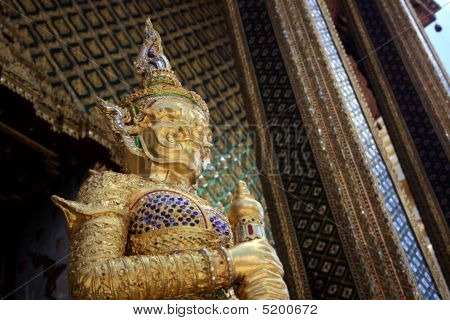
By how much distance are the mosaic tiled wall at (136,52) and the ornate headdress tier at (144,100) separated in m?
1.69

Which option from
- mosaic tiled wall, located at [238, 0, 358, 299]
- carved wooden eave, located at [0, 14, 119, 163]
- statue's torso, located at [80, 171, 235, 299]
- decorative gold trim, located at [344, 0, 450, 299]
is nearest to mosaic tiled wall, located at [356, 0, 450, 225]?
decorative gold trim, located at [344, 0, 450, 299]

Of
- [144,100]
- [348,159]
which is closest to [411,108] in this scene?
[348,159]

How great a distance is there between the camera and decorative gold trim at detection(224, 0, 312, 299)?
3086 millimetres

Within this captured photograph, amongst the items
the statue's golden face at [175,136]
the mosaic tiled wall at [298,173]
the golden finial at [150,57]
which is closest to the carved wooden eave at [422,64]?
the mosaic tiled wall at [298,173]

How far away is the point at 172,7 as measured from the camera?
517 cm

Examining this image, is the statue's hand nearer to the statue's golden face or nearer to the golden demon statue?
the golden demon statue

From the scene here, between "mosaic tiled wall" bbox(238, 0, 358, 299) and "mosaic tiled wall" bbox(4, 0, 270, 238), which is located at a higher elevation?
"mosaic tiled wall" bbox(4, 0, 270, 238)

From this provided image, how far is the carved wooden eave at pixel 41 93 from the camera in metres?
3.05

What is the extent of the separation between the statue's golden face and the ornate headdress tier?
0.08ft

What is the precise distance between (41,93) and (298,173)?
1544mm

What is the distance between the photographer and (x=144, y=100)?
184 cm

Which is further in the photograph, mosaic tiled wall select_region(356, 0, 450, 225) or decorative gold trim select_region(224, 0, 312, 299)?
mosaic tiled wall select_region(356, 0, 450, 225)

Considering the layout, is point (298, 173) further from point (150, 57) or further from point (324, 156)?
point (150, 57)

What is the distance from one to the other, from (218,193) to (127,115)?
7.88ft
